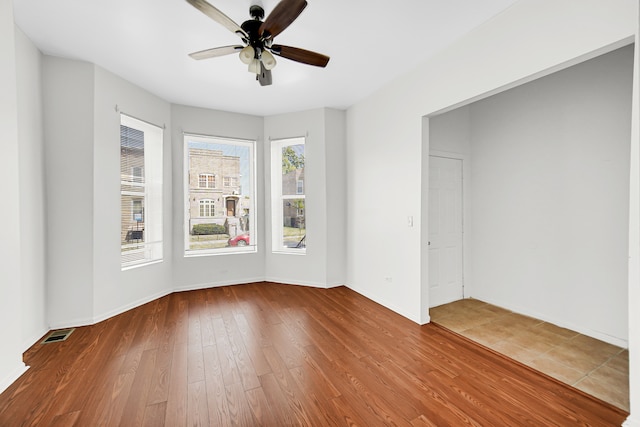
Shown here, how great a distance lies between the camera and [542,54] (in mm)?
1950

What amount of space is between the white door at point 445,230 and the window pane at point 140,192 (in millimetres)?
3871

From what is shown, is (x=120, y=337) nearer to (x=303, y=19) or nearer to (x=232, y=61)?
(x=232, y=61)

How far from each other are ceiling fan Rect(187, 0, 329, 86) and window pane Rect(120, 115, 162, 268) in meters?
1.95

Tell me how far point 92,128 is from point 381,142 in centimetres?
343

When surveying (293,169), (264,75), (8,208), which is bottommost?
(8,208)

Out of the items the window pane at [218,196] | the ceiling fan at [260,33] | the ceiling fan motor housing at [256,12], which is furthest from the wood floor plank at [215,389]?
the ceiling fan motor housing at [256,12]

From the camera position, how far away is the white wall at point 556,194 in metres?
2.59

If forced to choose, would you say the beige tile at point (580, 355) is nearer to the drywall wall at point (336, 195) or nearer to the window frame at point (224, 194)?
the drywall wall at point (336, 195)

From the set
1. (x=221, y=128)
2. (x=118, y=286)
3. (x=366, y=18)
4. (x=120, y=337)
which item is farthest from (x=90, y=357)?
(x=366, y=18)

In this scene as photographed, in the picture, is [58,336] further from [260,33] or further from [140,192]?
[260,33]

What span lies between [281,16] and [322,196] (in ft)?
8.95

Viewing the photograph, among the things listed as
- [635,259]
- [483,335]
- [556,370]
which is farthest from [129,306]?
[635,259]

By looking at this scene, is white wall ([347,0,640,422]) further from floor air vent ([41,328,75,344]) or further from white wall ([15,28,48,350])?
white wall ([15,28,48,350])

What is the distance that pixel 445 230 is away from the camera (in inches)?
145
